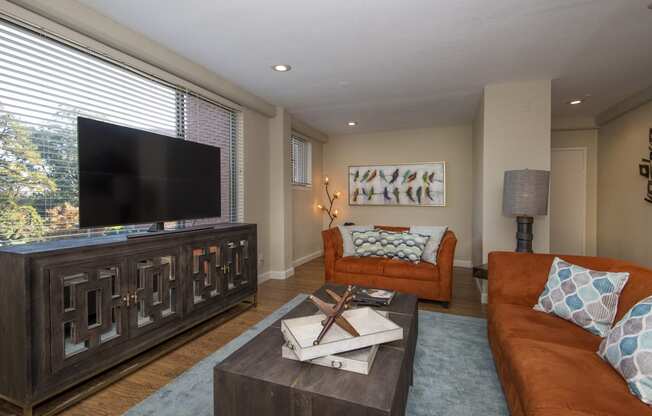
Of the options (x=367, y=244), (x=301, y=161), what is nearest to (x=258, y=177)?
(x=301, y=161)

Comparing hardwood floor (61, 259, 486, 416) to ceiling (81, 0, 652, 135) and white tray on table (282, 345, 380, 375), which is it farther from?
ceiling (81, 0, 652, 135)

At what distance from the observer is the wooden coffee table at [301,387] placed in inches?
40.6

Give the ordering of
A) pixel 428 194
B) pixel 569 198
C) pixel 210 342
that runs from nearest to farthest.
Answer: pixel 210 342 < pixel 569 198 < pixel 428 194

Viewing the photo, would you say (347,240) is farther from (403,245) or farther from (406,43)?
(406,43)

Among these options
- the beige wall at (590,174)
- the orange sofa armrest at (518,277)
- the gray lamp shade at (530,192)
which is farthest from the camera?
the beige wall at (590,174)

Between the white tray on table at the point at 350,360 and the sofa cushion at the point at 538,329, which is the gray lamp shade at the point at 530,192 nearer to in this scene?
the sofa cushion at the point at 538,329

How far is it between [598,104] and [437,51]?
305 cm

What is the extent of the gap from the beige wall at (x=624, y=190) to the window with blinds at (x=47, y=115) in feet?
18.2

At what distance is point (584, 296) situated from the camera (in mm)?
1659

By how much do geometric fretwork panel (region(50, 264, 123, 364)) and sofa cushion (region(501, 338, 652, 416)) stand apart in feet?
7.20

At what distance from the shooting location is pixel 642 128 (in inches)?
143

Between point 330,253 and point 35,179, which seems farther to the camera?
point 330,253

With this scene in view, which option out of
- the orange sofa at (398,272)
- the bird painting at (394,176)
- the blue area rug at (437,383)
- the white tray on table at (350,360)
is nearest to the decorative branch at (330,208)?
the bird painting at (394,176)

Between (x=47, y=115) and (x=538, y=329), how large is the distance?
127 inches
